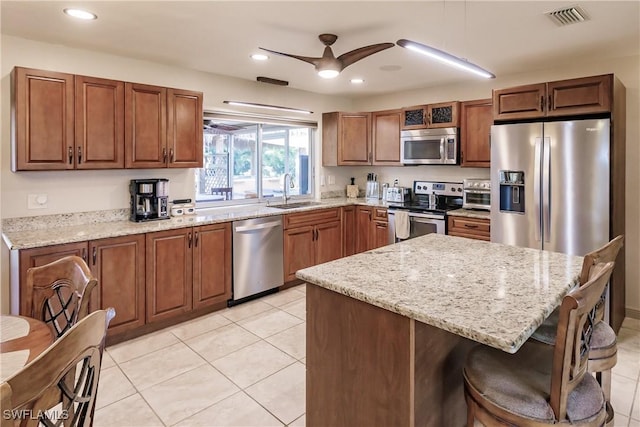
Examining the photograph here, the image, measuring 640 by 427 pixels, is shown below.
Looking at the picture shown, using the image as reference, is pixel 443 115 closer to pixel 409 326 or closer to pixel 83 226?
pixel 409 326

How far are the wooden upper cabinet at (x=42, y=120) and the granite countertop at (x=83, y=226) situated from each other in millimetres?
504

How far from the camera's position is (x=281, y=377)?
2.69m

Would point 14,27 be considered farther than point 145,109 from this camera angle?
No

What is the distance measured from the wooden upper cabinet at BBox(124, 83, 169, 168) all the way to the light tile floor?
156 centimetres

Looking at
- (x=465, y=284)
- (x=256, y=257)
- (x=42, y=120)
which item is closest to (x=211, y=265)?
(x=256, y=257)

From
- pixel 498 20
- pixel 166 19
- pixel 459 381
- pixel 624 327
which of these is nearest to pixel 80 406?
pixel 459 381

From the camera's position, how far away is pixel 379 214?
5.01 m

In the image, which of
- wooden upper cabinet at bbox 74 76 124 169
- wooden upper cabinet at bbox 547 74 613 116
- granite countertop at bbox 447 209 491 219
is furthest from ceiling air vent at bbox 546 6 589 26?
wooden upper cabinet at bbox 74 76 124 169

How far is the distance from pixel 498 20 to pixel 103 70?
3.29 metres

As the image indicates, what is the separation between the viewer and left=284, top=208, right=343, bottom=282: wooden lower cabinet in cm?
451

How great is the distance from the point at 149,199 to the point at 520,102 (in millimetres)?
3608

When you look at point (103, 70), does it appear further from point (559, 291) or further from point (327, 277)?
point (559, 291)

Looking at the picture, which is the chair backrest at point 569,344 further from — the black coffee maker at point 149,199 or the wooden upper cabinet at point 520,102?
the black coffee maker at point 149,199

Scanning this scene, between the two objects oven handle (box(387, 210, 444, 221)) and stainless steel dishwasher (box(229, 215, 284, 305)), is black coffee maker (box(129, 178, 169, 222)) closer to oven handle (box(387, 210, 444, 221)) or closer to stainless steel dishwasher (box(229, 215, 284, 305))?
stainless steel dishwasher (box(229, 215, 284, 305))
